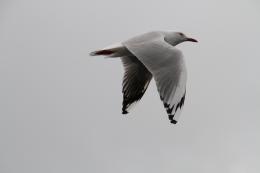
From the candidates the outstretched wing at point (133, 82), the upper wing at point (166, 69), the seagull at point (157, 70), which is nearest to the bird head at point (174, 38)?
the seagull at point (157, 70)

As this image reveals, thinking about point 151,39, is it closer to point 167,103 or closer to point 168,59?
point 168,59

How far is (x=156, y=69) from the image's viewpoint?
21.2 ft

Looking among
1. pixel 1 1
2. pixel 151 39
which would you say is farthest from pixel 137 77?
pixel 1 1

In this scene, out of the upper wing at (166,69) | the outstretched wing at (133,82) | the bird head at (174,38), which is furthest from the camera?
the bird head at (174,38)

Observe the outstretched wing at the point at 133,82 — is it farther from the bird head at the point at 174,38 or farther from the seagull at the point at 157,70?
the bird head at the point at 174,38

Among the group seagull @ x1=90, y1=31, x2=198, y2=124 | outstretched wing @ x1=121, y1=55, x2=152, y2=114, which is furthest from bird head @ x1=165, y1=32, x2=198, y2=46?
outstretched wing @ x1=121, y1=55, x2=152, y2=114

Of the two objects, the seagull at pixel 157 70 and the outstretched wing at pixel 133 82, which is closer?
the seagull at pixel 157 70

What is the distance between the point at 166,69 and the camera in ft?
Result: 21.3

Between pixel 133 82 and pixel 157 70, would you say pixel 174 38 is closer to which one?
pixel 133 82

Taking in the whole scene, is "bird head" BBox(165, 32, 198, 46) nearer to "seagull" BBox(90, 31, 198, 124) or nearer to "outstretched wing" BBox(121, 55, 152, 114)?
"seagull" BBox(90, 31, 198, 124)

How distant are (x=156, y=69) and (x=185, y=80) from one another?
307 millimetres

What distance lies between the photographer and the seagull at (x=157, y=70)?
246 inches

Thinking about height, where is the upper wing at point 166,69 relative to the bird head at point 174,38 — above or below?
below

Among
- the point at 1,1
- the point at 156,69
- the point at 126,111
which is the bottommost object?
the point at 126,111
